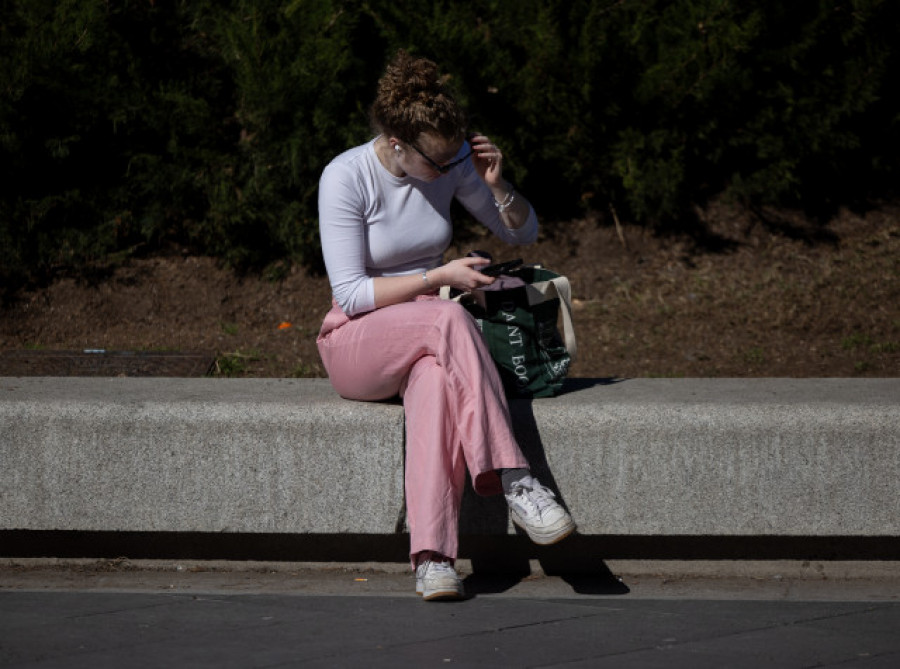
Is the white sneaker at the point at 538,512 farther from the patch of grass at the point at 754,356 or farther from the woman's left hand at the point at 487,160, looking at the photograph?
the patch of grass at the point at 754,356

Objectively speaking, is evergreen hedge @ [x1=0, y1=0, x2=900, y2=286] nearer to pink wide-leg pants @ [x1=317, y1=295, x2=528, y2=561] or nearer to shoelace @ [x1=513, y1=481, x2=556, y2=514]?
pink wide-leg pants @ [x1=317, y1=295, x2=528, y2=561]

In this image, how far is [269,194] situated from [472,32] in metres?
1.46

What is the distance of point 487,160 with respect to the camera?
391 centimetres

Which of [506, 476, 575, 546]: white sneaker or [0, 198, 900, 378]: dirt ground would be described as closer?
[506, 476, 575, 546]: white sneaker

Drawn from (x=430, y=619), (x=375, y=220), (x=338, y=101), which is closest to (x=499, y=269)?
(x=375, y=220)

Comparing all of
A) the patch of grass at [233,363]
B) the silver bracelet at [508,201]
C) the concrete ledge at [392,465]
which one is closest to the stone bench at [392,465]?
the concrete ledge at [392,465]

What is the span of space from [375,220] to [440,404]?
0.73 meters

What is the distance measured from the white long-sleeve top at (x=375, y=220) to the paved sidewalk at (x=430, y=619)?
3.08 feet

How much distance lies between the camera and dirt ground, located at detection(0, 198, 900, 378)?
5.93 metres

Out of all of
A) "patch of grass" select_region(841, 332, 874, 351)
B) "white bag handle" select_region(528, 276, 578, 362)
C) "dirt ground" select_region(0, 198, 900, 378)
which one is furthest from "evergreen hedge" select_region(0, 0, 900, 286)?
"white bag handle" select_region(528, 276, 578, 362)

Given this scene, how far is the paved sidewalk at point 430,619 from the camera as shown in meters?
2.87

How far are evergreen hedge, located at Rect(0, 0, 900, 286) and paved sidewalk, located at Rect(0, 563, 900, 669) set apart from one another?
324 cm

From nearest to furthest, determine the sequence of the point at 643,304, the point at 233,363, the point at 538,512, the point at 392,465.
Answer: the point at 538,512 → the point at 392,465 → the point at 233,363 → the point at 643,304

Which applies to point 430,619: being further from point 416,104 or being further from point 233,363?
point 233,363
